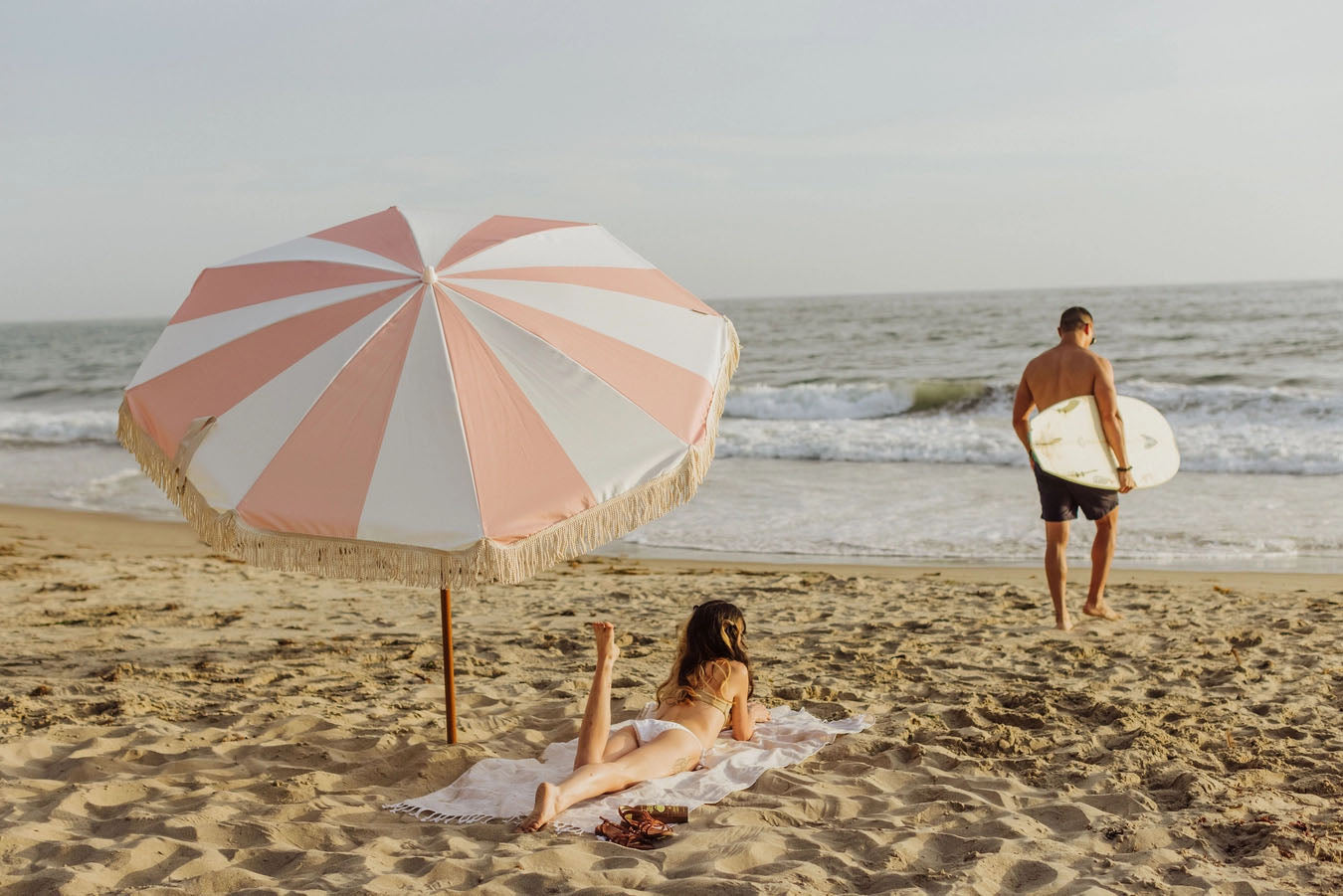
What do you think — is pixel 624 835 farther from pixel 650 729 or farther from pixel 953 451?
pixel 953 451

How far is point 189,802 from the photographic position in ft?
11.6

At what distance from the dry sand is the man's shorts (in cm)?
65

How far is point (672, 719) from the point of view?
3.88m

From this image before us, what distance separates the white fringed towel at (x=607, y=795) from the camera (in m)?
3.43

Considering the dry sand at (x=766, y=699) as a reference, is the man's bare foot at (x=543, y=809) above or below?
above

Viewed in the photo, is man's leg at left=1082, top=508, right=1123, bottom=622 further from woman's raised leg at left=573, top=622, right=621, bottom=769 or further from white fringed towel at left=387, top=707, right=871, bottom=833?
woman's raised leg at left=573, top=622, right=621, bottom=769

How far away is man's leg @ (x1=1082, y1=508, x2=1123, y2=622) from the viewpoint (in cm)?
605

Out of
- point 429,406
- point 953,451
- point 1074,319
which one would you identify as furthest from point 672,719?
point 953,451

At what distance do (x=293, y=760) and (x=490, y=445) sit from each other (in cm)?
181

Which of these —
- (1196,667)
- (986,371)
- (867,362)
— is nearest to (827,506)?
(1196,667)

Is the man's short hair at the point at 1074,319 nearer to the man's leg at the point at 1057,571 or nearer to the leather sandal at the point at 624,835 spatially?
the man's leg at the point at 1057,571

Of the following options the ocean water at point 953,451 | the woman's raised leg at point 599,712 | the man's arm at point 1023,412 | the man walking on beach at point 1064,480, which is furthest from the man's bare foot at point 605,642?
the ocean water at point 953,451

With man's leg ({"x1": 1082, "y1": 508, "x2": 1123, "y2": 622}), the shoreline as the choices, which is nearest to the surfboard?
man's leg ({"x1": 1082, "y1": 508, "x2": 1123, "y2": 622})

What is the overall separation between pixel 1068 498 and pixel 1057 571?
414 millimetres
